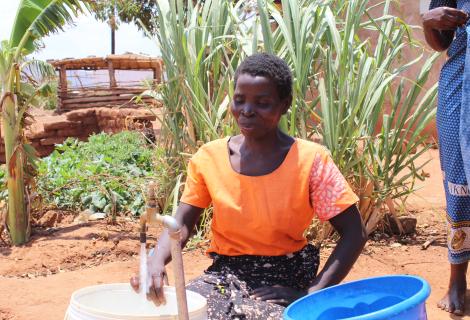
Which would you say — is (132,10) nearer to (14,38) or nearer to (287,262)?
(14,38)

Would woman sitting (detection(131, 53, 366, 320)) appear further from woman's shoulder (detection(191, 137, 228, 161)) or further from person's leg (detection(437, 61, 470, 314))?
person's leg (detection(437, 61, 470, 314))

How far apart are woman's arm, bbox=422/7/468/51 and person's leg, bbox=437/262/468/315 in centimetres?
93

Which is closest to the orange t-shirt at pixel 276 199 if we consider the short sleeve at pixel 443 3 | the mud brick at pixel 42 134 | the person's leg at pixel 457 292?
the person's leg at pixel 457 292

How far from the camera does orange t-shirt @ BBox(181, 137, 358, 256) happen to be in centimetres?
188

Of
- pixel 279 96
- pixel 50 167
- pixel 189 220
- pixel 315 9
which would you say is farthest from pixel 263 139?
pixel 50 167

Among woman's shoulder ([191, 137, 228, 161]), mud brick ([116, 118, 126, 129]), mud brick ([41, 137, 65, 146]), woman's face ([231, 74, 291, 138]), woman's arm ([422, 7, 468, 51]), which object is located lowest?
mud brick ([41, 137, 65, 146])

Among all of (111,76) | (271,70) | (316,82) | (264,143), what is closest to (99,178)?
(316,82)

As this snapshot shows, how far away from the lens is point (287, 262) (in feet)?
6.41

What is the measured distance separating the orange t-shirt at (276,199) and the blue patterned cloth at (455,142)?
31.7 inches

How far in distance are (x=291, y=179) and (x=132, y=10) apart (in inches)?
776

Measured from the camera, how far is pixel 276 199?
1886 mm

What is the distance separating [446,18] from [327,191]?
3.27 feet

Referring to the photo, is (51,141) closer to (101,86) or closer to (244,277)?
(101,86)

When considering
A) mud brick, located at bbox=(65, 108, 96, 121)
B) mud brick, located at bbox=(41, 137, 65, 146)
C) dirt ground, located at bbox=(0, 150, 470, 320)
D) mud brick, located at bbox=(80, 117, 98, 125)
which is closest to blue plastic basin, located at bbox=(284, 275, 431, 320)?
dirt ground, located at bbox=(0, 150, 470, 320)
